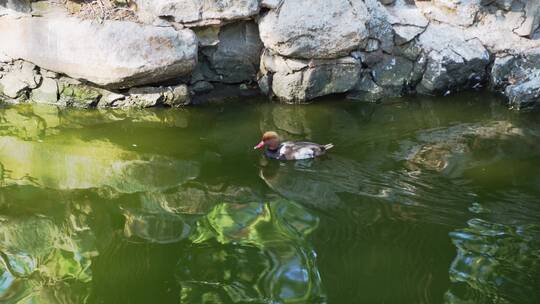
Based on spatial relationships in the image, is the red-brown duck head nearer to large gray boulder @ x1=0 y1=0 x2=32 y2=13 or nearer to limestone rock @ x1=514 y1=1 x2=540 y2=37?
large gray boulder @ x1=0 y1=0 x2=32 y2=13

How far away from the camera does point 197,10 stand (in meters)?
8.59

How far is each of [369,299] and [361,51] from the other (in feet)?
19.1

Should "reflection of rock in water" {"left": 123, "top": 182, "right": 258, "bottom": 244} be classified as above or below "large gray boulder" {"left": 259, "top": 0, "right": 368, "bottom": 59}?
below

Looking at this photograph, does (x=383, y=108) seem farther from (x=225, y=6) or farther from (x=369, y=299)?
(x=369, y=299)

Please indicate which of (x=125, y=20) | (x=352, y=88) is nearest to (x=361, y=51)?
(x=352, y=88)

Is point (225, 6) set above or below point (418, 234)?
above

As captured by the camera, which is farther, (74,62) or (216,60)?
(216,60)

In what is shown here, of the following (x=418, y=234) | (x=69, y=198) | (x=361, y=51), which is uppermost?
(x=361, y=51)

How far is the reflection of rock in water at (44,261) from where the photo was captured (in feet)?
14.1

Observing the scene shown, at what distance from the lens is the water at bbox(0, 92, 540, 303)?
4301mm

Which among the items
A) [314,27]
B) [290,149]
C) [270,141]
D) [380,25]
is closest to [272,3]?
[314,27]

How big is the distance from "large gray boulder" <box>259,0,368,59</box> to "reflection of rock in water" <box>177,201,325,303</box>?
3737mm

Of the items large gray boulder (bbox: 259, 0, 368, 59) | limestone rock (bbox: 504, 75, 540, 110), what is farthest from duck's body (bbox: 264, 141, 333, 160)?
limestone rock (bbox: 504, 75, 540, 110)

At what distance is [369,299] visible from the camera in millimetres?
4070
